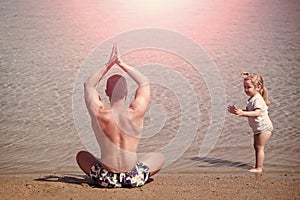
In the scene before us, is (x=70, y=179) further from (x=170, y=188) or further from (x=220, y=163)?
(x=220, y=163)

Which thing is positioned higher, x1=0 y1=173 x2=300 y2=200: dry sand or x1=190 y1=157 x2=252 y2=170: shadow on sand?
x1=190 y1=157 x2=252 y2=170: shadow on sand

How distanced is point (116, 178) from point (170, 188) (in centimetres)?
51

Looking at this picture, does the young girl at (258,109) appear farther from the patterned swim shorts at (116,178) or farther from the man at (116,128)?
the patterned swim shorts at (116,178)

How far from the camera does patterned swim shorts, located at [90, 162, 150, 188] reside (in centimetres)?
Result: 640

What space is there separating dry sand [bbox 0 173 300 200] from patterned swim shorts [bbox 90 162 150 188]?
6 centimetres

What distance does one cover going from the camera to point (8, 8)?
20969 millimetres

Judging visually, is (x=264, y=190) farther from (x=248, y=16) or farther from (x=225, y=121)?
(x=248, y=16)

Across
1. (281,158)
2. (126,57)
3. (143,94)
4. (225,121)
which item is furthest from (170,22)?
(143,94)

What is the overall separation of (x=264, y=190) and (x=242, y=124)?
3.05m

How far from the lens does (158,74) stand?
12.5 m

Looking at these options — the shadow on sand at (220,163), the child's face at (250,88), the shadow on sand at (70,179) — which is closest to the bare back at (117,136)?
the shadow on sand at (70,179)

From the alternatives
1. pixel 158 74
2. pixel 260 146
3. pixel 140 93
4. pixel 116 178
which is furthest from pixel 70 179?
pixel 158 74

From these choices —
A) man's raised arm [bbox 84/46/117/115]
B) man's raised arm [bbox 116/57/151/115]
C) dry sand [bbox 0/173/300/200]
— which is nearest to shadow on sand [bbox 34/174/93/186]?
dry sand [bbox 0/173/300/200]

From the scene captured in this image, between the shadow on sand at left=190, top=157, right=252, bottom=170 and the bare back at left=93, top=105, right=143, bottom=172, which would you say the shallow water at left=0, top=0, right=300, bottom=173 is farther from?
the bare back at left=93, top=105, right=143, bottom=172
